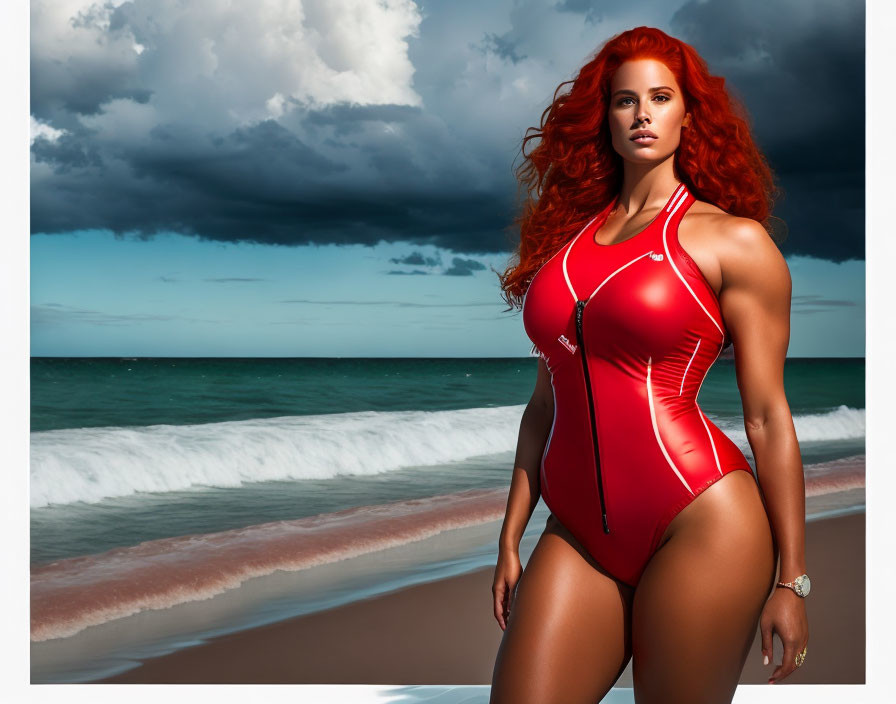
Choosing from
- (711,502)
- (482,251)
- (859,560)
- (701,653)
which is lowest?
(859,560)

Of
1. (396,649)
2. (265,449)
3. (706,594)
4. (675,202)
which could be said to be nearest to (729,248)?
(675,202)

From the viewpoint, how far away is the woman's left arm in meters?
1.26

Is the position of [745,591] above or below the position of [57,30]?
below

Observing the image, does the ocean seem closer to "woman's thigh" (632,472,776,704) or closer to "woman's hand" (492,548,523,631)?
"woman's thigh" (632,472,776,704)

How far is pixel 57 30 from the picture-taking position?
4.29 metres

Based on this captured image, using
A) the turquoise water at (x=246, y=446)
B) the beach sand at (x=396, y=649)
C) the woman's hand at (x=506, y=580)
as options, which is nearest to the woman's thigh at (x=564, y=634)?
the woman's hand at (x=506, y=580)

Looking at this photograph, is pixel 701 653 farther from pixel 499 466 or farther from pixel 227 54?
pixel 499 466

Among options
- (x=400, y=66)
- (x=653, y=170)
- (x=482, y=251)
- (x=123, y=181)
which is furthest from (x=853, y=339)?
(x=482, y=251)

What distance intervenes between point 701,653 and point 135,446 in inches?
244

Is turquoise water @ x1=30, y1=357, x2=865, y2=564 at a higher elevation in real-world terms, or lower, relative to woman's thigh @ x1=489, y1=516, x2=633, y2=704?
lower

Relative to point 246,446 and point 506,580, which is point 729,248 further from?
point 246,446

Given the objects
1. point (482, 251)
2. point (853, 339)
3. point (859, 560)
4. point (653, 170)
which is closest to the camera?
point (653, 170)

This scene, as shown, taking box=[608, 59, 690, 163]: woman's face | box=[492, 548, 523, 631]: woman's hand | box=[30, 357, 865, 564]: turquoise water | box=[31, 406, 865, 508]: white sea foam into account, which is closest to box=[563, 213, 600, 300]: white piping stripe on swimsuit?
box=[608, 59, 690, 163]: woman's face

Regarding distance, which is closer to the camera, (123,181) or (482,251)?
(123,181)
